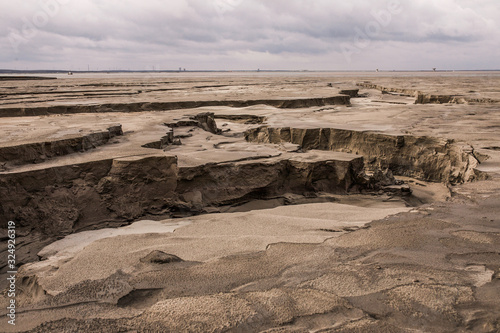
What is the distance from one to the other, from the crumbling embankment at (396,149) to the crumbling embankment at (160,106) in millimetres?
3967

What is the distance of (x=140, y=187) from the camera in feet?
13.3

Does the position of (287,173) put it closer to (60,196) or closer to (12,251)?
(60,196)

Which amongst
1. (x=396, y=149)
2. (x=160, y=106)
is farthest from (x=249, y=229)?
(x=160, y=106)

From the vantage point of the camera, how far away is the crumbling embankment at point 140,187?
3604mm

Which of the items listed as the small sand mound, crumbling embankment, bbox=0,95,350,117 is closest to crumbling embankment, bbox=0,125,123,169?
the small sand mound

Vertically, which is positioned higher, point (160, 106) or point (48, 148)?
point (160, 106)

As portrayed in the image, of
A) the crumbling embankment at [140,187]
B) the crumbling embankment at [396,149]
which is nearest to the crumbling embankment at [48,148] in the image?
the crumbling embankment at [140,187]

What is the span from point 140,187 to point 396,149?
4038 mm

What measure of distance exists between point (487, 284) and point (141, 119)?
20.9 ft

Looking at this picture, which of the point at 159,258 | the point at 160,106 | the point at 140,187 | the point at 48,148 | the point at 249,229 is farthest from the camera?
the point at 160,106

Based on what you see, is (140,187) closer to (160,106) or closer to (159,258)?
(159,258)

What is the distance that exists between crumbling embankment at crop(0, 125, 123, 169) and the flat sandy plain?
0.01m

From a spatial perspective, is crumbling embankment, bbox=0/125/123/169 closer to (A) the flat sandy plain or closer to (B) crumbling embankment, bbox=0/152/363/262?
(A) the flat sandy plain

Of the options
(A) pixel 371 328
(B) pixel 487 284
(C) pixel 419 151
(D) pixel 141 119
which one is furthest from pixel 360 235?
(D) pixel 141 119
